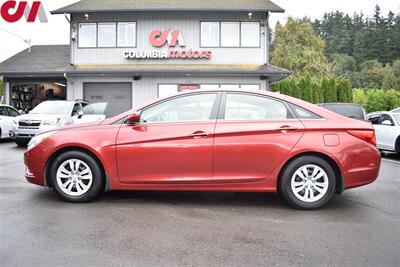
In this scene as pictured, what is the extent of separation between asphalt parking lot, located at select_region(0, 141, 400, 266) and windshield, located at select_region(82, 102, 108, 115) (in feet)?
27.2

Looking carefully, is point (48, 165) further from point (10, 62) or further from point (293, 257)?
point (10, 62)

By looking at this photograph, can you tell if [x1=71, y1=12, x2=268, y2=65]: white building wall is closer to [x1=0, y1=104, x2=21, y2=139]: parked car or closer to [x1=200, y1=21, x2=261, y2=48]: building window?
[x1=200, y1=21, x2=261, y2=48]: building window

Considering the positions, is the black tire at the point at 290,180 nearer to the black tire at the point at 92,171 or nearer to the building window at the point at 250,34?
the black tire at the point at 92,171

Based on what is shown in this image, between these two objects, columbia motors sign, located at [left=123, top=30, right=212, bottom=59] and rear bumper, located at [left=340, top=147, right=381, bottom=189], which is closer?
rear bumper, located at [left=340, top=147, right=381, bottom=189]

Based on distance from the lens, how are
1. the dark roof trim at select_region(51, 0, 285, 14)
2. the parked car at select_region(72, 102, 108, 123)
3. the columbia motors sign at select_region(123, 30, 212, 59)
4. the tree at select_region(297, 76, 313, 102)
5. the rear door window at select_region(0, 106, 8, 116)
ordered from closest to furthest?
the parked car at select_region(72, 102, 108, 123)
the rear door window at select_region(0, 106, 8, 116)
the dark roof trim at select_region(51, 0, 285, 14)
the columbia motors sign at select_region(123, 30, 212, 59)
the tree at select_region(297, 76, 313, 102)

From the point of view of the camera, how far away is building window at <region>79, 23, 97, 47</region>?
21094 millimetres

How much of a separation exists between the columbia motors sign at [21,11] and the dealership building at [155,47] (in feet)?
3.20

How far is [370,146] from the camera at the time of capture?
17.2 ft

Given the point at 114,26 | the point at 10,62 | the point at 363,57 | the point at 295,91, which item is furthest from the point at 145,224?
the point at 363,57

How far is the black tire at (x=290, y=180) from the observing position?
5148 millimetres

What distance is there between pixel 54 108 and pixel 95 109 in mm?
1420

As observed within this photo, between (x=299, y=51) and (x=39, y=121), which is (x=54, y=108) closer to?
(x=39, y=121)

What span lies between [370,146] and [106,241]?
3.51 metres

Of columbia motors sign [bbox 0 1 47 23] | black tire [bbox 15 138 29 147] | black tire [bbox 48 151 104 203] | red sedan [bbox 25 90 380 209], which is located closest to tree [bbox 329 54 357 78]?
columbia motors sign [bbox 0 1 47 23]
